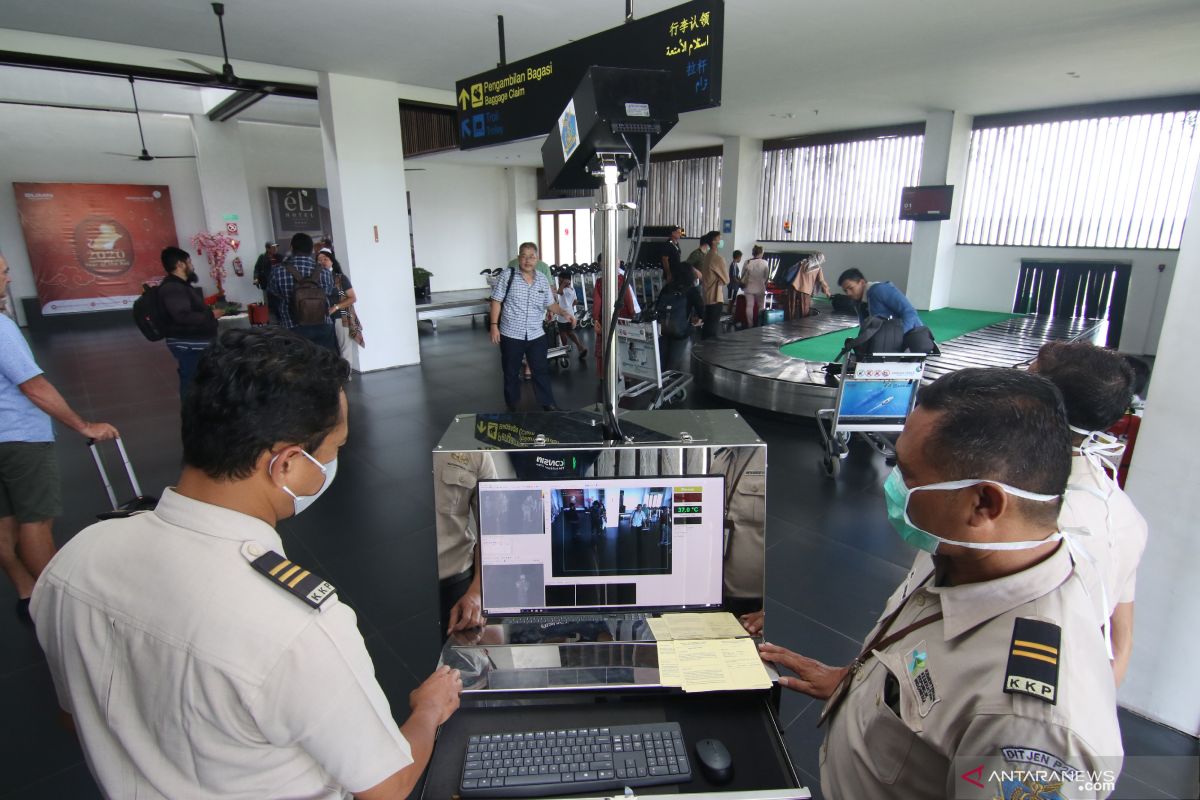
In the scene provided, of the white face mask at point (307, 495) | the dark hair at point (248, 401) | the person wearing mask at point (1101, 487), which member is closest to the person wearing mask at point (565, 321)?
the person wearing mask at point (1101, 487)

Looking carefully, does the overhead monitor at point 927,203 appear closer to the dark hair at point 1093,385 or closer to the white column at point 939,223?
the white column at point 939,223

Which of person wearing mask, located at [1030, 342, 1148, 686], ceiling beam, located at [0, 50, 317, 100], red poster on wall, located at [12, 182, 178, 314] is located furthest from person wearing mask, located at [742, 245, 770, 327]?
red poster on wall, located at [12, 182, 178, 314]

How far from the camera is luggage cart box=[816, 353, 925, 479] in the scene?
4.61m

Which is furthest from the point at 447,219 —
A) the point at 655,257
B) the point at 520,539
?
the point at 520,539

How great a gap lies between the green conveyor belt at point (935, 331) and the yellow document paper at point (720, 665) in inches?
241

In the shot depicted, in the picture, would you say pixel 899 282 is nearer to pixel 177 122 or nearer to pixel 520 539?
pixel 520 539

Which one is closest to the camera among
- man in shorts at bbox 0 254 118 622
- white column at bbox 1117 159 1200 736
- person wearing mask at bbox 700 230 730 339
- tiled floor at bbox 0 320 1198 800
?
white column at bbox 1117 159 1200 736

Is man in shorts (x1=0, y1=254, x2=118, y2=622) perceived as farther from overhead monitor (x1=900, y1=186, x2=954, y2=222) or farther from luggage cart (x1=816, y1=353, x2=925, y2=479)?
overhead monitor (x1=900, y1=186, x2=954, y2=222)

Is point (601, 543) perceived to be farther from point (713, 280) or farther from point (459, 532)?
point (713, 280)

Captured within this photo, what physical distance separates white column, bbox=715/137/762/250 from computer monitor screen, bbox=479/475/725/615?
1318 centimetres

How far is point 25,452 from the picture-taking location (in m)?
2.71

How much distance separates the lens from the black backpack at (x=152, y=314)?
183 inches

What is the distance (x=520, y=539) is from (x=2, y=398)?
2519 millimetres

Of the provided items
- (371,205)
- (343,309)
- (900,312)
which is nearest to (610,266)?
(900,312)
